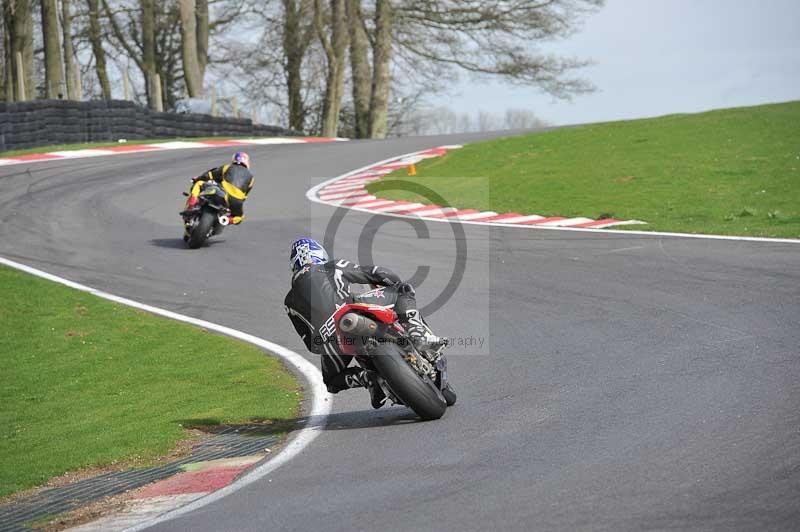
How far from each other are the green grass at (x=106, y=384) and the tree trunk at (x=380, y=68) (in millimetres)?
33132

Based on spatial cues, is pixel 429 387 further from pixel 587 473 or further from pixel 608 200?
pixel 608 200

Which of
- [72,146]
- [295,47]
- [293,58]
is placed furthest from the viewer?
[293,58]

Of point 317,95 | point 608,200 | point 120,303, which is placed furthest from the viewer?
point 317,95

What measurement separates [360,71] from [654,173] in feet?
92.7

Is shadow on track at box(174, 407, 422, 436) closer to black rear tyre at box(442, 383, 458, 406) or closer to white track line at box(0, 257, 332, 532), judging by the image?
white track line at box(0, 257, 332, 532)

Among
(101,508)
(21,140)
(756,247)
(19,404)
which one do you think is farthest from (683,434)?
(21,140)

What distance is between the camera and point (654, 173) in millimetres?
20938

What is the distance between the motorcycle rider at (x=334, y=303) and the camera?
24.2ft

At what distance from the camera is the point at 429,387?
7160 millimetres

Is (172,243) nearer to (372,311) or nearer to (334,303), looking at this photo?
(334,303)

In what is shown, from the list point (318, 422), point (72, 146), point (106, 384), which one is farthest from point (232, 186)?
point (72, 146)

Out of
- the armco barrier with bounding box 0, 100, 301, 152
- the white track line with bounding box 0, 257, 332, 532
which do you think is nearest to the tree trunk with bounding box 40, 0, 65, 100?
the armco barrier with bounding box 0, 100, 301, 152

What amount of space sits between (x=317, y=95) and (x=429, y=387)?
54209mm

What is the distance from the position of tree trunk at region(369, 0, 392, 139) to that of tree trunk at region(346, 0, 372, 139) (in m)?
0.73
